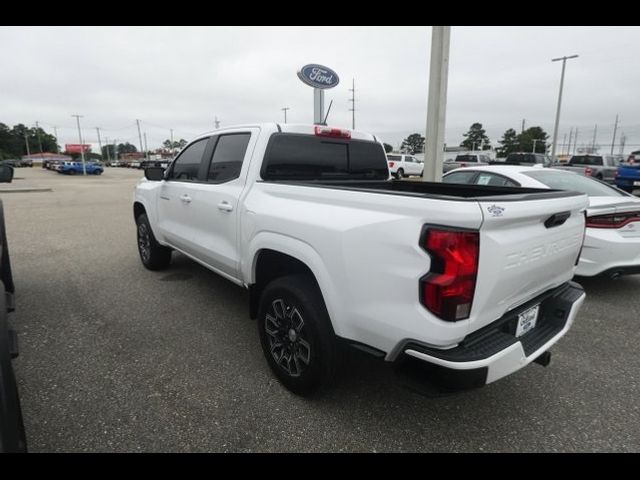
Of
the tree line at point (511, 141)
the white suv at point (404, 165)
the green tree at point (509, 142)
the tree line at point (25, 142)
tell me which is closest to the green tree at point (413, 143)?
the tree line at point (511, 141)

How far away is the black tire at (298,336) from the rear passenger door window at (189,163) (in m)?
1.92

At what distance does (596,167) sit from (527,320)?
19.6 m

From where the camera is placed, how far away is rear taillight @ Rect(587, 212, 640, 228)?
4207mm

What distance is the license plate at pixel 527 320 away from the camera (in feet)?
7.07

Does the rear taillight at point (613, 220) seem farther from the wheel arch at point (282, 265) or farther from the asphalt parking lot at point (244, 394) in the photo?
the wheel arch at point (282, 265)

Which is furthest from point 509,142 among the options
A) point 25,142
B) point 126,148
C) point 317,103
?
point 126,148

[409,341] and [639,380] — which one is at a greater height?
[409,341]

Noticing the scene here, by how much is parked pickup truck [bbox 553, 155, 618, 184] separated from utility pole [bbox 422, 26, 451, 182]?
12725mm

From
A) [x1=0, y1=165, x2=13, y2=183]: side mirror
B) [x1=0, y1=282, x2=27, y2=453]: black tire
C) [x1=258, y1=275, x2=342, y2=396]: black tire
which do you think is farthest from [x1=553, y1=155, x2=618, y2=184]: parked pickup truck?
[x1=0, y1=282, x2=27, y2=453]: black tire

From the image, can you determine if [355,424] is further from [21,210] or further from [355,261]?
[21,210]

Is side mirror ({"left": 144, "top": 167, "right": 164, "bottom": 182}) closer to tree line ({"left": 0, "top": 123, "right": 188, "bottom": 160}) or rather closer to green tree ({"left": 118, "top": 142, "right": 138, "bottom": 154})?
tree line ({"left": 0, "top": 123, "right": 188, "bottom": 160})

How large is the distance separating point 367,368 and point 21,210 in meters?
12.8
